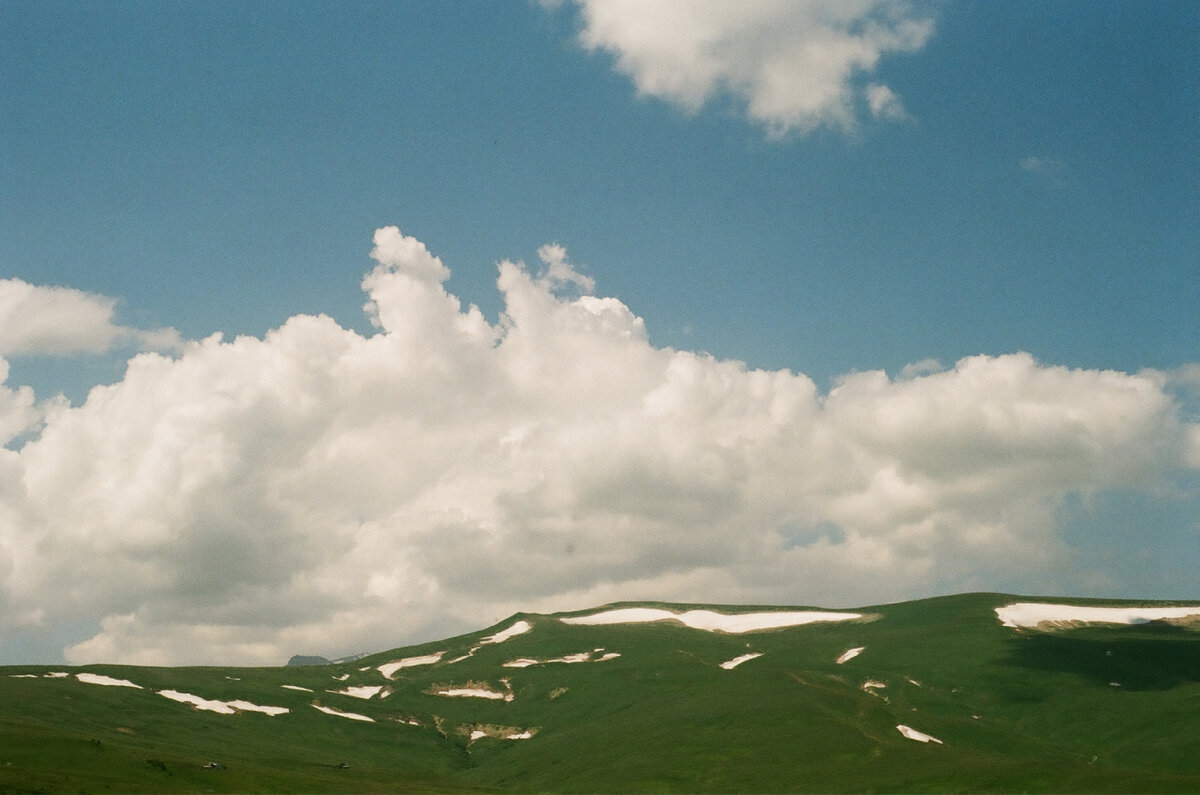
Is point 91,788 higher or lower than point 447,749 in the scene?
higher

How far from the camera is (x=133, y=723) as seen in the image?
542 ft

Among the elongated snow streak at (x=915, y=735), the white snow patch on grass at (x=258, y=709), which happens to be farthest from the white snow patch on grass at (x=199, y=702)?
the elongated snow streak at (x=915, y=735)

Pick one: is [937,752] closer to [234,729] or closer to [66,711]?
[234,729]

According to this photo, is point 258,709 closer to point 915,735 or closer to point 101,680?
point 101,680

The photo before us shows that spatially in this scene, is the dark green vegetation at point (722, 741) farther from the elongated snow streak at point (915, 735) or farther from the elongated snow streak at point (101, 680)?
the elongated snow streak at point (101, 680)

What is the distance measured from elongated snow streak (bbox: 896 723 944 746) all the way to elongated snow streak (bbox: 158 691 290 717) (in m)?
118

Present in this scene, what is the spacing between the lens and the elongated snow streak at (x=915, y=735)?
159 metres

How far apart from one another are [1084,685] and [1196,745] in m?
36.4

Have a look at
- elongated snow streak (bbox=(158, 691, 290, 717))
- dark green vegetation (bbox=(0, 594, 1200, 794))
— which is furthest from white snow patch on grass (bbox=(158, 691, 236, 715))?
dark green vegetation (bbox=(0, 594, 1200, 794))

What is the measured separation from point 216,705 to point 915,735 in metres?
131

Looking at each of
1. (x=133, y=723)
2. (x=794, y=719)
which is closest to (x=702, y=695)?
(x=794, y=719)

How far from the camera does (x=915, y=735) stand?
527 feet

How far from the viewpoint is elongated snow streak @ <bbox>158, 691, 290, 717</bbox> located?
19175 cm

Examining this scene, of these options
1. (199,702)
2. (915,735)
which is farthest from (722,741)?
(199,702)
